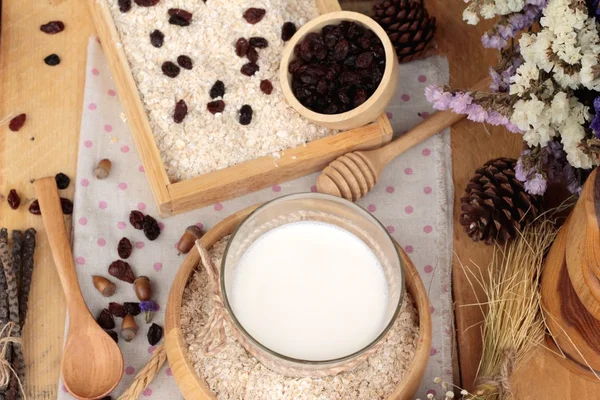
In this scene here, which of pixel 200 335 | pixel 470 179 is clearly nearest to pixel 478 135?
pixel 470 179

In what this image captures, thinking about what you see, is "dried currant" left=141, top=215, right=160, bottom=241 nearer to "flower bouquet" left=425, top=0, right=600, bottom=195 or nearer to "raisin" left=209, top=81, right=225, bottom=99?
"raisin" left=209, top=81, right=225, bottom=99

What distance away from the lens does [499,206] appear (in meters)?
1.21

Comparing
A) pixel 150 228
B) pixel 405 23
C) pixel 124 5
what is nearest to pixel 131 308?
pixel 150 228

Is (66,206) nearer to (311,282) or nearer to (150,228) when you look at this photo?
(150,228)

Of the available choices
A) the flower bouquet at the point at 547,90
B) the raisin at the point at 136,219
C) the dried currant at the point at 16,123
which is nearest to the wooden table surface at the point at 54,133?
the dried currant at the point at 16,123

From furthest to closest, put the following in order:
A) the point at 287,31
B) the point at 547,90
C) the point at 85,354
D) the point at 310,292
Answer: the point at 287,31 → the point at 85,354 → the point at 310,292 → the point at 547,90

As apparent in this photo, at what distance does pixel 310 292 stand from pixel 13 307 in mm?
444

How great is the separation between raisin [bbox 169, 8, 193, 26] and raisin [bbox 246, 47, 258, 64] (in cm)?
11

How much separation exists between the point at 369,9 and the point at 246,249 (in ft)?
1.79

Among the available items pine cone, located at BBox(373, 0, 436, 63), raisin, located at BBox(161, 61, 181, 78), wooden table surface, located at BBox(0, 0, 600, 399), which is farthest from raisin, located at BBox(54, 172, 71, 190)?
pine cone, located at BBox(373, 0, 436, 63)

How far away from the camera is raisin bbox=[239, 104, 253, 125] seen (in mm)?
1281

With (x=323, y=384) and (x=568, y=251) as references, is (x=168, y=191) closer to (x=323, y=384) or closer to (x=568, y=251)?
(x=323, y=384)

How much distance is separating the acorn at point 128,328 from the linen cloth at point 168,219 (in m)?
0.02

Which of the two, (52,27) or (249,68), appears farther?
(52,27)
